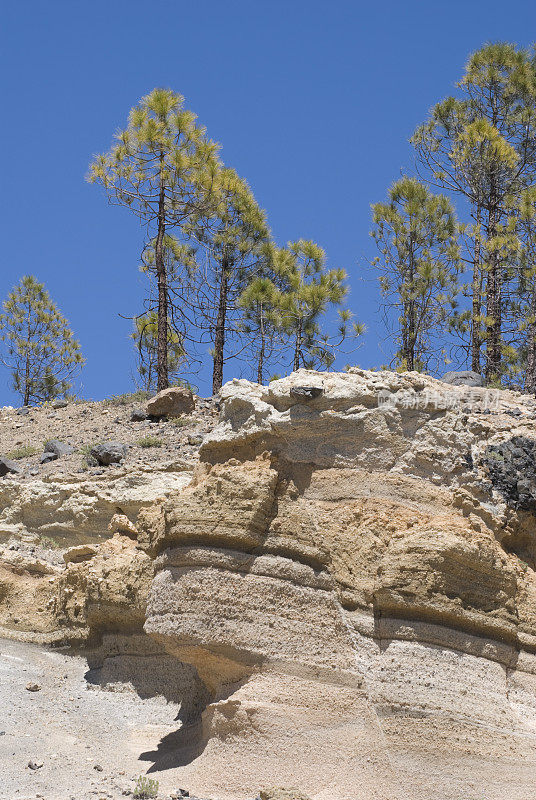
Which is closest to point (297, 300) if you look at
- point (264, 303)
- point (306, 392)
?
point (264, 303)

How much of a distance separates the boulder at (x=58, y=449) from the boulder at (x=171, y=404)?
7.06 ft

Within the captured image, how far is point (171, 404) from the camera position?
18578 mm

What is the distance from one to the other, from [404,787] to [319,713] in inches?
34.8

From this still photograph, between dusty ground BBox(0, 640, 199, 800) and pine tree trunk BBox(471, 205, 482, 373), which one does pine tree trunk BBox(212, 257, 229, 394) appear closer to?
pine tree trunk BBox(471, 205, 482, 373)

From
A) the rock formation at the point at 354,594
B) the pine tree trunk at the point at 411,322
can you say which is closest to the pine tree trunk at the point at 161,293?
the pine tree trunk at the point at 411,322

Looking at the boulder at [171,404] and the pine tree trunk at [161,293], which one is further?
the pine tree trunk at [161,293]

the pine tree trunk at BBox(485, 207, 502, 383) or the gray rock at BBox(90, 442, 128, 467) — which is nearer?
the gray rock at BBox(90, 442, 128, 467)

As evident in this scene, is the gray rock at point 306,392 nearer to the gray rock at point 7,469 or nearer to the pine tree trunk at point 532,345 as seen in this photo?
the gray rock at point 7,469

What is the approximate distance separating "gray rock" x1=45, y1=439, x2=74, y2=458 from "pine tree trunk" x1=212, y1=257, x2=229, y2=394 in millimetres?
7329

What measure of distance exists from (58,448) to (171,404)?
105 inches

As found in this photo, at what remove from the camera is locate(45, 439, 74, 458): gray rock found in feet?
54.7

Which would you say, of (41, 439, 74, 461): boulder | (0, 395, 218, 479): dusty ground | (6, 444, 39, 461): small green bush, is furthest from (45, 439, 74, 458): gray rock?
(6, 444, 39, 461): small green bush

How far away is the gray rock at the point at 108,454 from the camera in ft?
49.5

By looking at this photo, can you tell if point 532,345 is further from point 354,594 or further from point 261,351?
point 354,594
